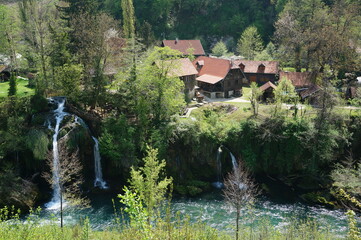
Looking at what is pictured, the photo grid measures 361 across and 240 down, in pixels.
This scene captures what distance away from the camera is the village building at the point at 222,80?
54.9 metres

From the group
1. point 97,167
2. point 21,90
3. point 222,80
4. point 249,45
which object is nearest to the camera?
point 97,167

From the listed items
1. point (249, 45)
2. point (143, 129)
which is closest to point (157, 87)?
point (143, 129)

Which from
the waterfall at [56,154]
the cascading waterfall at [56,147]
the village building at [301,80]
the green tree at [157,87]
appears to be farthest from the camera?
the village building at [301,80]

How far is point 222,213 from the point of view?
1265 inches

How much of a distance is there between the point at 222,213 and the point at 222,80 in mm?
27482

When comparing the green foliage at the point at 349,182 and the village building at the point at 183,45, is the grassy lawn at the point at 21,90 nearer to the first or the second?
the village building at the point at 183,45

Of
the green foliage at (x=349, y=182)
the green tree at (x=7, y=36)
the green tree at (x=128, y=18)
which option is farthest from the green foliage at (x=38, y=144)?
the green tree at (x=128, y=18)

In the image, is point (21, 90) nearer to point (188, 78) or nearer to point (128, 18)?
point (188, 78)

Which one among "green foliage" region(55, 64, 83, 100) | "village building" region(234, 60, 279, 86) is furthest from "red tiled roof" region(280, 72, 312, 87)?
"green foliage" region(55, 64, 83, 100)

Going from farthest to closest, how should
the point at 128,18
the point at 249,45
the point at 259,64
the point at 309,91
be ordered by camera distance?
the point at 249,45
the point at 128,18
the point at 259,64
the point at 309,91

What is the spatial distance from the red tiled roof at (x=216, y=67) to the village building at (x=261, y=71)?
6.59 m

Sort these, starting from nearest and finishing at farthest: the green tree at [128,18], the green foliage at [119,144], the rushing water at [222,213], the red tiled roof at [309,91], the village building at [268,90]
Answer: the rushing water at [222,213] → the green foliage at [119,144] → the red tiled roof at [309,91] → the village building at [268,90] → the green tree at [128,18]

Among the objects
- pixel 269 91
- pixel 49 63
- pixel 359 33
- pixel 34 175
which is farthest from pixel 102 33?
pixel 359 33

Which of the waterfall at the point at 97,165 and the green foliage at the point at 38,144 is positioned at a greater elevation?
the green foliage at the point at 38,144
